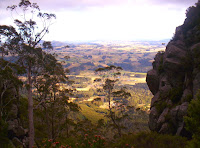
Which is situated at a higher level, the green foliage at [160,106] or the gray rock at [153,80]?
the gray rock at [153,80]

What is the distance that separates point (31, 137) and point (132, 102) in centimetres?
17808

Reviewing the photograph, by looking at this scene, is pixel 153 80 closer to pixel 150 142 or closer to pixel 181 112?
pixel 181 112

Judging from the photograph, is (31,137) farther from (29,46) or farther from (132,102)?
(132,102)

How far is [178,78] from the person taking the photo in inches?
899

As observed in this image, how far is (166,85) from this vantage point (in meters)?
23.8

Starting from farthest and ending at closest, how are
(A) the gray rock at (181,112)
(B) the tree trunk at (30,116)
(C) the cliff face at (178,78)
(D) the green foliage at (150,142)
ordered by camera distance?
(C) the cliff face at (178,78) → (B) the tree trunk at (30,116) → (A) the gray rock at (181,112) → (D) the green foliage at (150,142)

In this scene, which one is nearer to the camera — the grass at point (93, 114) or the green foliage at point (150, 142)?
the green foliage at point (150, 142)

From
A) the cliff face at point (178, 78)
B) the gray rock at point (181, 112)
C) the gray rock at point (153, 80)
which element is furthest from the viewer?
the gray rock at point (153, 80)

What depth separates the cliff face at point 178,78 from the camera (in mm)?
18297

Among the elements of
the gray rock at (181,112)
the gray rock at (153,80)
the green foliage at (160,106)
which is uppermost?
the gray rock at (153,80)

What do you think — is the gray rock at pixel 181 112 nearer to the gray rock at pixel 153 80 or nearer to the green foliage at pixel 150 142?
the green foliage at pixel 150 142

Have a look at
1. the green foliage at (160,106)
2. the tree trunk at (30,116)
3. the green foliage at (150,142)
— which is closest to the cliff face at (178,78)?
the green foliage at (160,106)

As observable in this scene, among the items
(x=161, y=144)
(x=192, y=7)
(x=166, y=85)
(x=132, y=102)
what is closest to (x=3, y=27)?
(x=161, y=144)

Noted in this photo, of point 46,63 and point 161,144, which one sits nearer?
point 161,144
